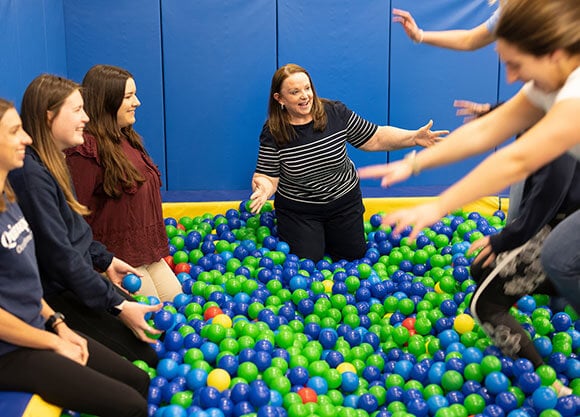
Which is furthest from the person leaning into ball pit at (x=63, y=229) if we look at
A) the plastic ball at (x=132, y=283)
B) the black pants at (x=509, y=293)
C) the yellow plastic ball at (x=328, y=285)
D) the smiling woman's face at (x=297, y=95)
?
the smiling woman's face at (x=297, y=95)

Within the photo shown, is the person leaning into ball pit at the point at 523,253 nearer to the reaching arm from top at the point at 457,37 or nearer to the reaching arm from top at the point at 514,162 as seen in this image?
the reaching arm from top at the point at 457,37

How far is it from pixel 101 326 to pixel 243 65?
8.37 feet

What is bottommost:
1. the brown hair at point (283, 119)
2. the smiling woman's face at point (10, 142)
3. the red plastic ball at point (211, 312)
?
the red plastic ball at point (211, 312)

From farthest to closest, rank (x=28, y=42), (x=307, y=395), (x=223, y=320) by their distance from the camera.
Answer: (x=28, y=42)
(x=223, y=320)
(x=307, y=395)

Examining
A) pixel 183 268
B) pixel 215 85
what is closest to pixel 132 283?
pixel 183 268

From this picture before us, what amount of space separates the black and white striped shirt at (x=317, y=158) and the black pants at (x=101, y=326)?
1.18 metres

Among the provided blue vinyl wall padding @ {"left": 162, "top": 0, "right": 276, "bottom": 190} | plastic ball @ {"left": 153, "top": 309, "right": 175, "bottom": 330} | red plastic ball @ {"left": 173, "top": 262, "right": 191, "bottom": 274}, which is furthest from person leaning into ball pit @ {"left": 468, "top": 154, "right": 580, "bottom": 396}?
blue vinyl wall padding @ {"left": 162, "top": 0, "right": 276, "bottom": 190}

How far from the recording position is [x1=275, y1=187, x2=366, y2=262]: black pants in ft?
10.1

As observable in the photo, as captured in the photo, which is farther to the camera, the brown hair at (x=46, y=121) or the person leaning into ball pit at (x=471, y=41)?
the person leaning into ball pit at (x=471, y=41)

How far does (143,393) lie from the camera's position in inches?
72.7

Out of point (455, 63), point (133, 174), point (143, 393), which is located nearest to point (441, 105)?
point (455, 63)

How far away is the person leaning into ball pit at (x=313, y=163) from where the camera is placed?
294 centimetres

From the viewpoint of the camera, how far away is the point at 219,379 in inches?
77.0

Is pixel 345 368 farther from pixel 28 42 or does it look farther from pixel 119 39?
pixel 119 39
